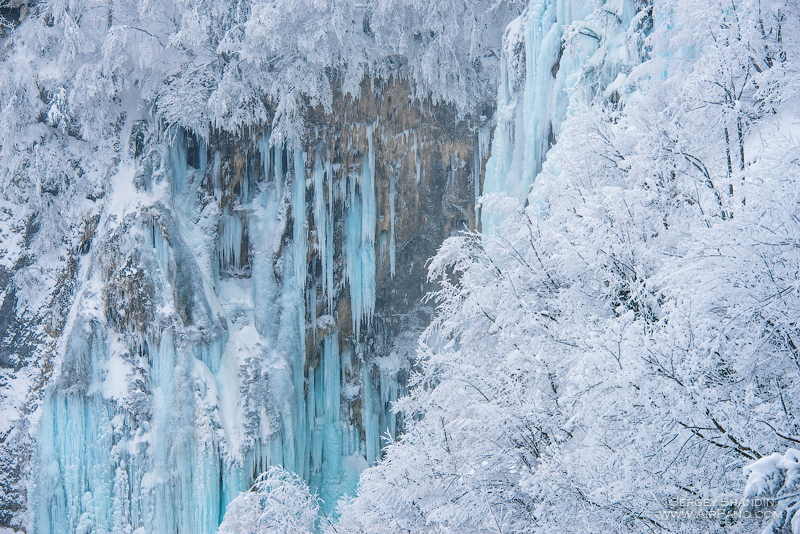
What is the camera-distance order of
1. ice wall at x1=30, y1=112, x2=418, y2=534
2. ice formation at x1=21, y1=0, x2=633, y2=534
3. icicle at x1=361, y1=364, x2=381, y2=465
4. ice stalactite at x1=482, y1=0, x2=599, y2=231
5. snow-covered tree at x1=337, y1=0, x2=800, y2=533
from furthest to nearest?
icicle at x1=361, y1=364, x2=381, y2=465 → ice wall at x1=30, y1=112, x2=418, y2=534 → ice formation at x1=21, y1=0, x2=633, y2=534 → ice stalactite at x1=482, y1=0, x2=599, y2=231 → snow-covered tree at x1=337, y1=0, x2=800, y2=533

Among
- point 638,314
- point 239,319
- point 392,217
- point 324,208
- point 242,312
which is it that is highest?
point 324,208

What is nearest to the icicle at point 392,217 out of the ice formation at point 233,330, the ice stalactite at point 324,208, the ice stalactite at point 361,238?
the ice formation at point 233,330

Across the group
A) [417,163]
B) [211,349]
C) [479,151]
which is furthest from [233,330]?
[479,151]

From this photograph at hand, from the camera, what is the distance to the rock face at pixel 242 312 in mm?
9367

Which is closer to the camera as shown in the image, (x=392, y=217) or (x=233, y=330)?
(x=233, y=330)

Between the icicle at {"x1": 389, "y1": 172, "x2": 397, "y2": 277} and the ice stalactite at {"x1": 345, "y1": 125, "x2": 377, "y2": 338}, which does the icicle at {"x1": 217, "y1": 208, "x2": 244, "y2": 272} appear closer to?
the ice stalactite at {"x1": 345, "y1": 125, "x2": 377, "y2": 338}

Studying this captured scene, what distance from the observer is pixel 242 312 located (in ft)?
35.9

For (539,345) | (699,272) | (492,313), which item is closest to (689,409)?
(699,272)

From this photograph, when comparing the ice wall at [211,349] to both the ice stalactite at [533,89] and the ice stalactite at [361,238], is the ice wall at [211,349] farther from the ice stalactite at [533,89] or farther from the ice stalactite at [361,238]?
the ice stalactite at [533,89]

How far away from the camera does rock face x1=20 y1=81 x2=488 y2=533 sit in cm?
937

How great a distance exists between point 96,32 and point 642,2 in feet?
30.0

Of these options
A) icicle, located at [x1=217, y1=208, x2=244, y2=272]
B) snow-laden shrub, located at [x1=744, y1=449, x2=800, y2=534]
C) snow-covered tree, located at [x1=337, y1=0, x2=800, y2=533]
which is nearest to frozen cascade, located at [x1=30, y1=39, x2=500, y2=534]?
icicle, located at [x1=217, y1=208, x2=244, y2=272]

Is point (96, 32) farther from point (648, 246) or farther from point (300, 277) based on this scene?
point (648, 246)

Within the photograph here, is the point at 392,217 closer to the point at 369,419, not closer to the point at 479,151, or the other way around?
the point at 479,151
